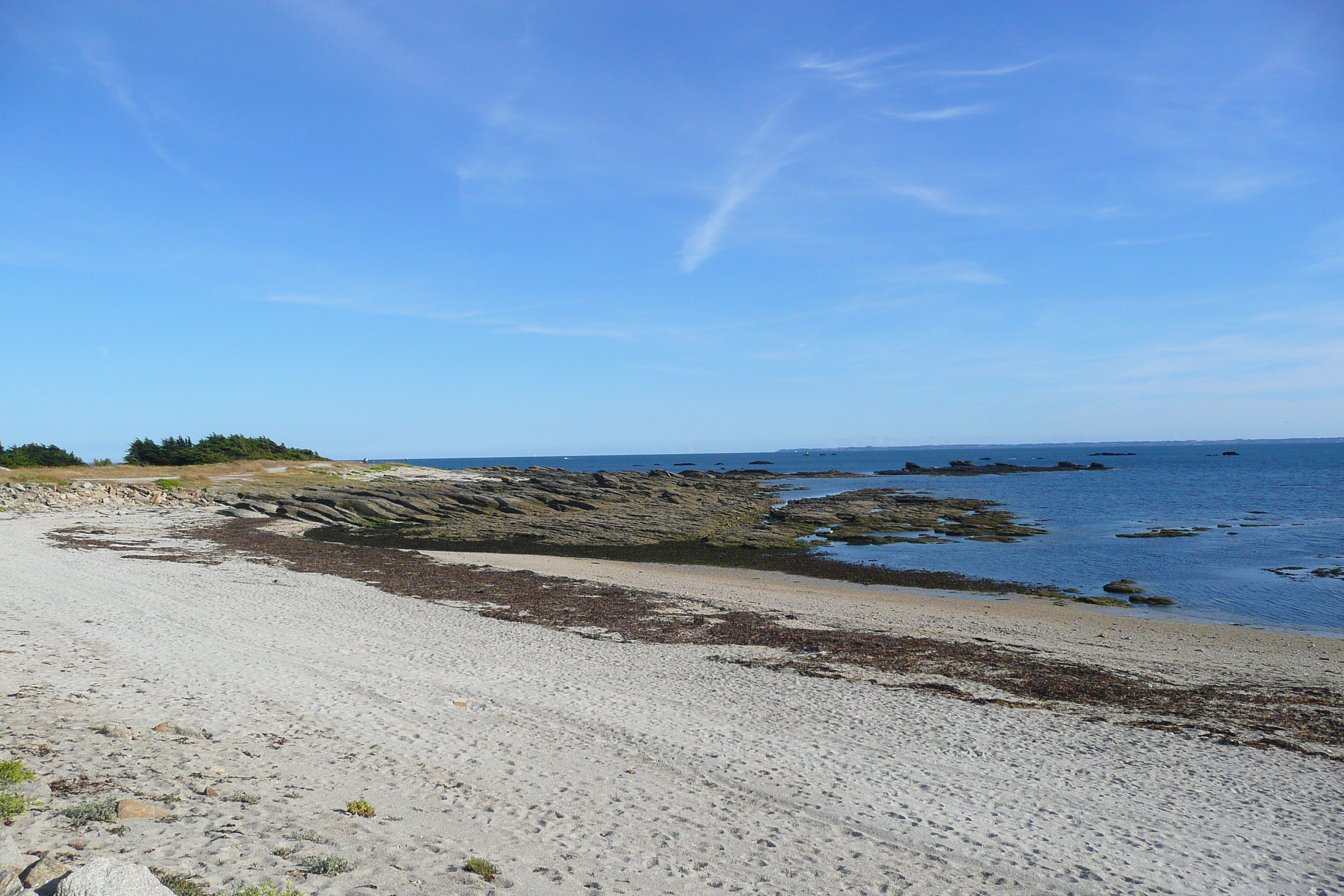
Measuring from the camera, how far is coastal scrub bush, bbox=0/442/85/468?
2191 inches

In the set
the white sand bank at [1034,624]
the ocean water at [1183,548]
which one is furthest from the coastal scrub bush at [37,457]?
the ocean water at [1183,548]

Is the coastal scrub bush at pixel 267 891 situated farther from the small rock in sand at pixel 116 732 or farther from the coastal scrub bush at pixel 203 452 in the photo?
the coastal scrub bush at pixel 203 452

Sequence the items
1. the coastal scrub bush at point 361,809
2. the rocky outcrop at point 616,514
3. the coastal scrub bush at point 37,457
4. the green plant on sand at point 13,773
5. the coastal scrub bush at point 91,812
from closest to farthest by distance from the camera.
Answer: the coastal scrub bush at point 91,812 < the green plant on sand at point 13,773 < the coastal scrub bush at point 361,809 < the rocky outcrop at point 616,514 < the coastal scrub bush at point 37,457

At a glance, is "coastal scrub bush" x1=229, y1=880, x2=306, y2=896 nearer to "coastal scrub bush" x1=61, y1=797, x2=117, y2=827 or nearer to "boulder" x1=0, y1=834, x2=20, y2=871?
"boulder" x1=0, y1=834, x2=20, y2=871

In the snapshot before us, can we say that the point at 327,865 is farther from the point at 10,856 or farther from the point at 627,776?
the point at 627,776

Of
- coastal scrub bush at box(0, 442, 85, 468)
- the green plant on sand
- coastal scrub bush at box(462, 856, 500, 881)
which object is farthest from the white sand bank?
coastal scrub bush at box(0, 442, 85, 468)

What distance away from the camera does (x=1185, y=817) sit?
8.67 meters

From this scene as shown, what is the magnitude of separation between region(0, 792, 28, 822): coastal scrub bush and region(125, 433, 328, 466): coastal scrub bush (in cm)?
6862

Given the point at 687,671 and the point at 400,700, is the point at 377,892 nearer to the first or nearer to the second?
the point at 400,700

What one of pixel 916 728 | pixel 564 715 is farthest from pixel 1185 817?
pixel 564 715

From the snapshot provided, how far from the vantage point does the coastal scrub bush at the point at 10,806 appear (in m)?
6.26

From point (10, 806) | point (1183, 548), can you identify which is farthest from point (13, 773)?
point (1183, 548)

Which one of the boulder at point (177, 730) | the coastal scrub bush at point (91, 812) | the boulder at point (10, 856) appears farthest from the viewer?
the boulder at point (177, 730)

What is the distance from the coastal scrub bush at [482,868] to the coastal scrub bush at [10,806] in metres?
3.73
